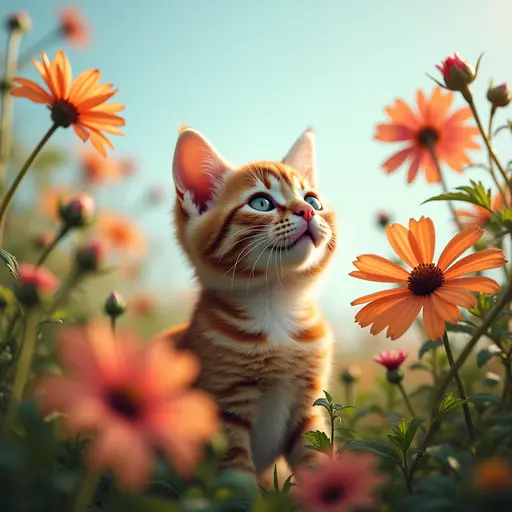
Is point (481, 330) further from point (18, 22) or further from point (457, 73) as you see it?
point (18, 22)

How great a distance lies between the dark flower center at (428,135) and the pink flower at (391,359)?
0.54 metres

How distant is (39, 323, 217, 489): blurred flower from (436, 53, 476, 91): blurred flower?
870mm

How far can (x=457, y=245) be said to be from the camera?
2.93 feet

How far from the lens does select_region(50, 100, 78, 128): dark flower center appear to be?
1.12m

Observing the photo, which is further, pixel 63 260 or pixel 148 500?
pixel 63 260

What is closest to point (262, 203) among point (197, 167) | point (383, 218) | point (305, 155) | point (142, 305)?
point (197, 167)

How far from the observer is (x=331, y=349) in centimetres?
134

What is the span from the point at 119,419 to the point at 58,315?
0.76 metres

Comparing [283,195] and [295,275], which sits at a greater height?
[283,195]

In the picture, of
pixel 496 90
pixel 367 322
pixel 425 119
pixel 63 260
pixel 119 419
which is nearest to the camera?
pixel 119 419

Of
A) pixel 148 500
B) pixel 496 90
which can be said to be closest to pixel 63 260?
pixel 496 90

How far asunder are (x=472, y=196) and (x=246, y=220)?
479mm

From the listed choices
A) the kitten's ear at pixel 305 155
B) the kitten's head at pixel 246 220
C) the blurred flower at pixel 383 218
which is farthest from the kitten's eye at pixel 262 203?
the blurred flower at pixel 383 218

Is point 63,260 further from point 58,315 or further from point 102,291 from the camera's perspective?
point 58,315
